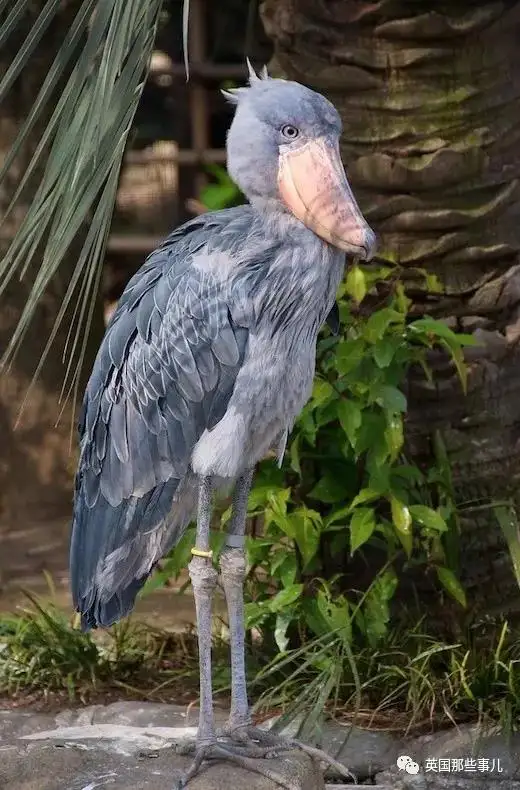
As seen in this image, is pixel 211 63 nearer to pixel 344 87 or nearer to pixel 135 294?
pixel 344 87

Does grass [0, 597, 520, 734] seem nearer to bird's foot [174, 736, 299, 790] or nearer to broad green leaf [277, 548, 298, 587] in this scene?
broad green leaf [277, 548, 298, 587]

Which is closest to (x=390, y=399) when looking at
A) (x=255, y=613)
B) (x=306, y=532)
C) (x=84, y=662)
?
(x=306, y=532)

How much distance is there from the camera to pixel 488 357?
3.49m

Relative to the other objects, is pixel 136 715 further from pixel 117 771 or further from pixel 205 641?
pixel 205 641

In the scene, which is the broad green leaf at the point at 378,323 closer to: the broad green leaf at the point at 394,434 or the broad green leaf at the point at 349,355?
the broad green leaf at the point at 349,355

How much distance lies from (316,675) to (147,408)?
124cm

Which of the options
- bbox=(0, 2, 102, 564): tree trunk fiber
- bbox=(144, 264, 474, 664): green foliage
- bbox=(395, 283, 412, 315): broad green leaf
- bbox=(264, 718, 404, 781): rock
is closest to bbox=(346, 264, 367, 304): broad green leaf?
bbox=(144, 264, 474, 664): green foliage

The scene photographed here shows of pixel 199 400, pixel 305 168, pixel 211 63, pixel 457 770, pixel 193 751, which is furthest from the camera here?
pixel 211 63

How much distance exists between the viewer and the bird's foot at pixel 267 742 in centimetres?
259

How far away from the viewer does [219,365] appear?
92.7 inches

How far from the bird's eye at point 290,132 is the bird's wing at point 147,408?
29cm

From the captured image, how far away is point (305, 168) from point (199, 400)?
0.50 meters

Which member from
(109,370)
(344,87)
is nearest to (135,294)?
(109,370)

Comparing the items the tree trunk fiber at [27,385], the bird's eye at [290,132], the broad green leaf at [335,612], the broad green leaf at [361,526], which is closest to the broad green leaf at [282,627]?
the broad green leaf at [335,612]
